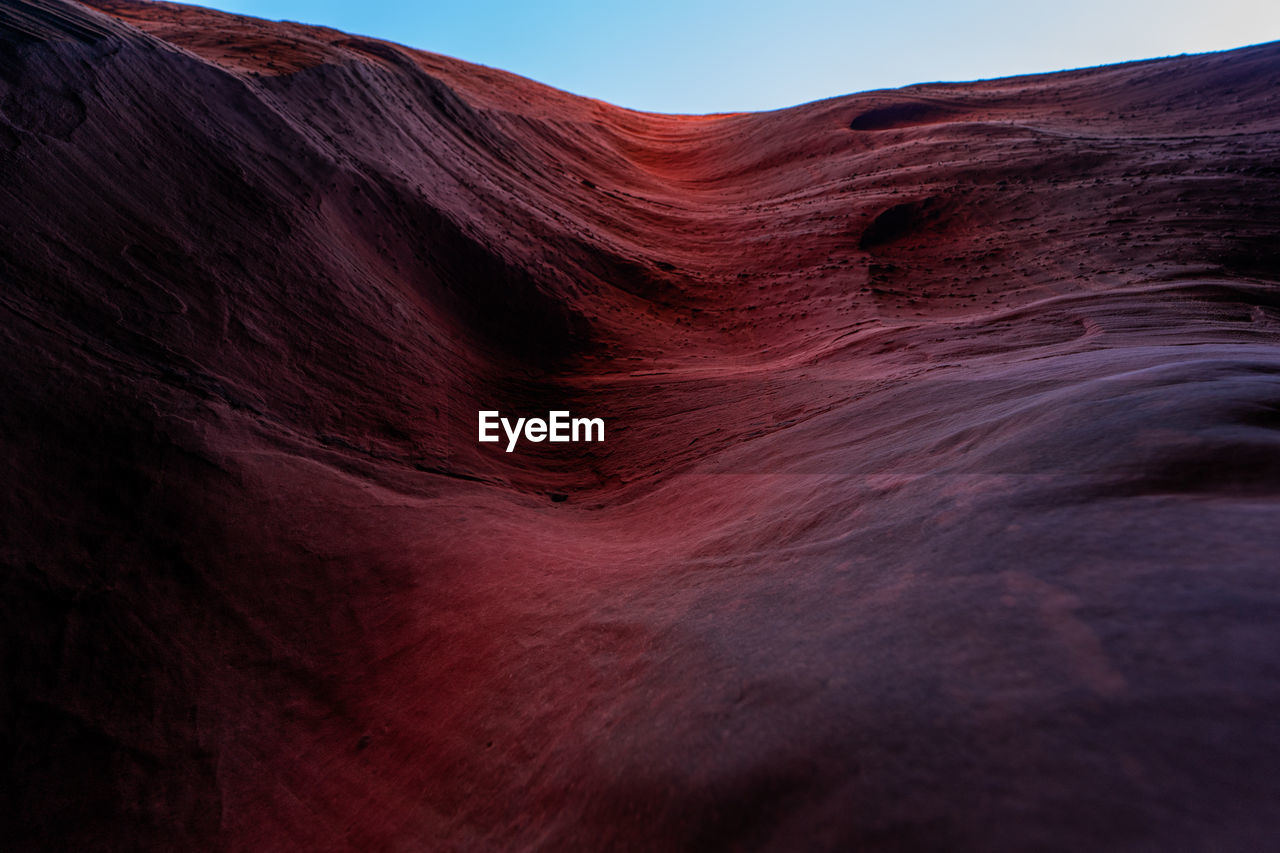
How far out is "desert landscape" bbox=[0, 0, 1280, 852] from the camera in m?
1.40

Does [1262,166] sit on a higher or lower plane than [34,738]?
higher

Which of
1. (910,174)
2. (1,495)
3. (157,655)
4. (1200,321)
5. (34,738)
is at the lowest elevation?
(34,738)

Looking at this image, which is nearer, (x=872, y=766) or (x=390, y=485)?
(x=872, y=766)

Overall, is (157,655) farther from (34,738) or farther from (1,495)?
(1,495)

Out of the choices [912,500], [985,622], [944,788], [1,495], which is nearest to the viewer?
[944,788]

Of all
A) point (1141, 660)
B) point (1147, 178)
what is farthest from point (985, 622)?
point (1147, 178)

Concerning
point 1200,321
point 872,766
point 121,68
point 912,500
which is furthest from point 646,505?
point 121,68

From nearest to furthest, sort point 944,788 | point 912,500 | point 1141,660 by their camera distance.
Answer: point 944,788
point 1141,660
point 912,500

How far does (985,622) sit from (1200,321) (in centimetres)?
391

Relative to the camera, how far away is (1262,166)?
268 inches

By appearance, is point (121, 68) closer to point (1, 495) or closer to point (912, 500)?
point (1, 495)

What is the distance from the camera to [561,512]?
4.14m

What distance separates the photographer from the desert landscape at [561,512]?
140 centimetres

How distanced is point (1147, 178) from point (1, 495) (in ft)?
31.3
